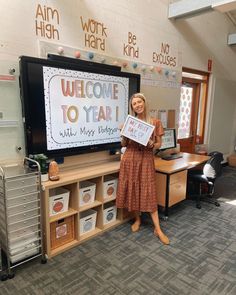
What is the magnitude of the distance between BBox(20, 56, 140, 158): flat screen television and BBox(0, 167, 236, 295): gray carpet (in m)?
1.00

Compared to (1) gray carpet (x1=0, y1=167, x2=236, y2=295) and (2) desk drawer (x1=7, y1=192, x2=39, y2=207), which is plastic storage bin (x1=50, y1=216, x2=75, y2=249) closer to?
(1) gray carpet (x1=0, y1=167, x2=236, y2=295)

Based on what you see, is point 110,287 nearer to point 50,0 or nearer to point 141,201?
point 141,201

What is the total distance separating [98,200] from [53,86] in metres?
1.27

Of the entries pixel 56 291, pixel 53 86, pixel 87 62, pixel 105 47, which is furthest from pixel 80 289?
pixel 105 47

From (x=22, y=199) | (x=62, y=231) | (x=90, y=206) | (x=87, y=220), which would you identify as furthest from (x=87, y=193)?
(x=22, y=199)

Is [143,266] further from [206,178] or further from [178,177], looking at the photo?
[206,178]

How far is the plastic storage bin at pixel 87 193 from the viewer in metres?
2.36

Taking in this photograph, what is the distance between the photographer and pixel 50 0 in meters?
2.20

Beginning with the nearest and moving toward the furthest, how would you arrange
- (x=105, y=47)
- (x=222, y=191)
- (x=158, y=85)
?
(x=105, y=47), (x=158, y=85), (x=222, y=191)

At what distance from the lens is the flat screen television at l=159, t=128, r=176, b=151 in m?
3.45

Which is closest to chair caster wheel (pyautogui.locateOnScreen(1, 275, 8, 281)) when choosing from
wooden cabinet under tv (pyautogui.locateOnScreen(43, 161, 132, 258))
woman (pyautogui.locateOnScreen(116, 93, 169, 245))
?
wooden cabinet under tv (pyautogui.locateOnScreen(43, 161, 132, 258))

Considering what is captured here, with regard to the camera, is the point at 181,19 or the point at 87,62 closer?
the point at 87,62

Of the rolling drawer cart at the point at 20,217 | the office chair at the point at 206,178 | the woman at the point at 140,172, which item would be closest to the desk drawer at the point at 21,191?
the rolling drawer cart at the point at 20,217

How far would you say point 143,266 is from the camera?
6.70ft
